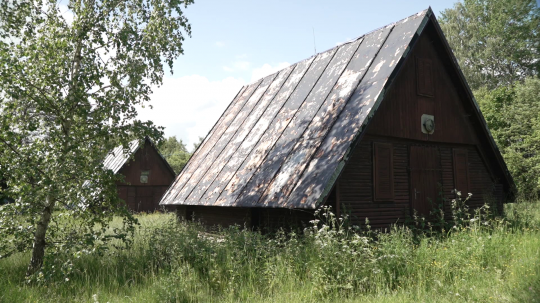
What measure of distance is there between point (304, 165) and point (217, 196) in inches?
120

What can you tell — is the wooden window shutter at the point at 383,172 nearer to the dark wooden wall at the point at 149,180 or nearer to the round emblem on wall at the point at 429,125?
the round emblem on wall at the point at 429,125

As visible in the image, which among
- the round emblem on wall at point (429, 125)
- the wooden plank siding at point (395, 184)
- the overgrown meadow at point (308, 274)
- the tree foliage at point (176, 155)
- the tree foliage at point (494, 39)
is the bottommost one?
the overgrown meadow at point (308, 274)

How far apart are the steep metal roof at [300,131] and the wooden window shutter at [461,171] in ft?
13.5

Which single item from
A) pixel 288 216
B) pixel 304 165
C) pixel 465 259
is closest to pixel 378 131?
pixel 304 165

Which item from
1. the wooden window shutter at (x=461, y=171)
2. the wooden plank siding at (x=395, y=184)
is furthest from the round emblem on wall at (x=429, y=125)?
the wooden window shutter at (x=461, y=171)

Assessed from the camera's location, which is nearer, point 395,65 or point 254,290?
point 254,290

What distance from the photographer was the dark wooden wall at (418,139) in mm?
9773

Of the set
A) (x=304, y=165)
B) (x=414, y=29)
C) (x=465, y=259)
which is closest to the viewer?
(x=465, y=259)

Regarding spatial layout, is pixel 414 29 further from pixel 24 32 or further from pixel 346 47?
pixel 24 32

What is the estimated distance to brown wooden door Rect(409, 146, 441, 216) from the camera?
10.8m

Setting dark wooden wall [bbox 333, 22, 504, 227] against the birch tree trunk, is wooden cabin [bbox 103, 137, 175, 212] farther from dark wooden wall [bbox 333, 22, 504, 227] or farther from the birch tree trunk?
dark wooden wall [bbox 333, 22, 504, 227]

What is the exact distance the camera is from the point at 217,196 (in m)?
11.0

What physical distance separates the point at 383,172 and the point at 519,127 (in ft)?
63.0

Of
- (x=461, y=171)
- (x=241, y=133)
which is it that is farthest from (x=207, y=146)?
(x=461, y=171)
